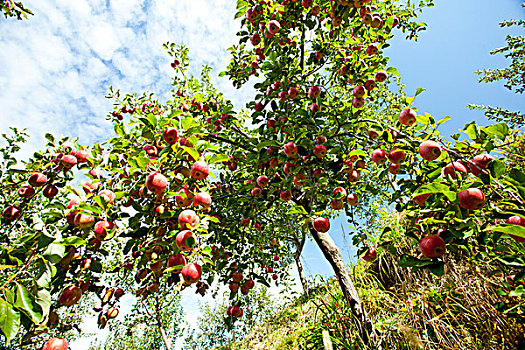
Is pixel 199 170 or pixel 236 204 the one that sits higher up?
pixel 236 204

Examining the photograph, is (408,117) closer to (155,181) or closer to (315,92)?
(315,92)

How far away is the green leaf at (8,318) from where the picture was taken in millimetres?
1042

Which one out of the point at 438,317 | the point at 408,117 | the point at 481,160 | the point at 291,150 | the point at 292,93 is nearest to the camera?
the point at 481,160

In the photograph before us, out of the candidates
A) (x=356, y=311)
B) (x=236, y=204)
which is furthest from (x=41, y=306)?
(x=356, y=311)

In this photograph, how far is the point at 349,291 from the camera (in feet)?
11.9

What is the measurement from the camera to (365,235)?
7.79 feet

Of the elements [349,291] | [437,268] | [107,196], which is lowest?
[349,291]

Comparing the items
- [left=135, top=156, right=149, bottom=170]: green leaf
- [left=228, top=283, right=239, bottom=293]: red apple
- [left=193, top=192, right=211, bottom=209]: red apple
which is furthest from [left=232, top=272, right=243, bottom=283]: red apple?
[left=135, top=156, right=149, bottom=170]: green leaf

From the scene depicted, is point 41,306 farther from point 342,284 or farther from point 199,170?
point 342,284

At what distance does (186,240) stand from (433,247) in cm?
144

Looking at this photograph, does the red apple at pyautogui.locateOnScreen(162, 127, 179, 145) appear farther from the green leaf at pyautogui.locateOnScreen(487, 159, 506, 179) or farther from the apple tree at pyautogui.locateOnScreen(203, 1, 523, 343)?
the green leaf at pyautogui.locateOnScreen(487, 159, 506, 179)

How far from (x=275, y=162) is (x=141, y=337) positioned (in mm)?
16400

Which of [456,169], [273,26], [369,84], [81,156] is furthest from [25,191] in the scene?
[369,84]

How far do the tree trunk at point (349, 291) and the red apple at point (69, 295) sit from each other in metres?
3.09
